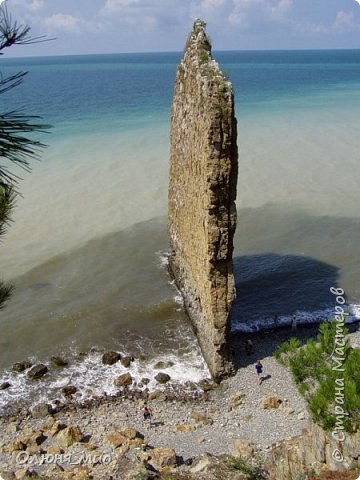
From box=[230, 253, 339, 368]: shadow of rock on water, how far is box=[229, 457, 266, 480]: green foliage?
532cm

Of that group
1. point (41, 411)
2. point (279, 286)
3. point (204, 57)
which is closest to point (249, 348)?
point (279, 286)

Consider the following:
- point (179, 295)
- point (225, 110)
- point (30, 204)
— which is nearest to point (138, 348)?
point (179, 295)

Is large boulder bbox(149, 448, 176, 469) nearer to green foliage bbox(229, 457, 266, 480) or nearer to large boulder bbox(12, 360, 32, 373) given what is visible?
green foliage bbox(229, 457, 266, 480)

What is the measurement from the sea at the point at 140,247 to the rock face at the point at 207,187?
7.03ft

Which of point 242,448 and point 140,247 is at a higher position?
point 140,247

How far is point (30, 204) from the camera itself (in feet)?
119

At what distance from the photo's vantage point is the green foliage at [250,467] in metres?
12.6

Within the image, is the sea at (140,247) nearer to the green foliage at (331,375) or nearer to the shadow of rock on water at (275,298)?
the shadow of rock on water at (275,298)

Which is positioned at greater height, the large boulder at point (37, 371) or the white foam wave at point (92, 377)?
the large boulder at point (37, 371)

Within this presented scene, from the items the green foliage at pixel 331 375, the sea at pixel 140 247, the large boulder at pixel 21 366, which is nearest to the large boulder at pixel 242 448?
the sea at pixel 140 247

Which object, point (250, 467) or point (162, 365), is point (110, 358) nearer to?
point (162, 365)

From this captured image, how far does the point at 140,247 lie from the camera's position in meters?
30.0

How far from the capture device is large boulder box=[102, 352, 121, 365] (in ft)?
65.3

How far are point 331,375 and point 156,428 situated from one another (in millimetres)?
8732
